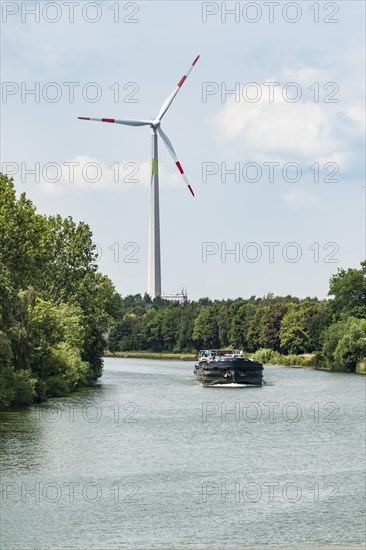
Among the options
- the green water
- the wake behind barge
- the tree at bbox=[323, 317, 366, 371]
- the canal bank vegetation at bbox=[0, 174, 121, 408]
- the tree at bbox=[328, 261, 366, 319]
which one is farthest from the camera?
the tree at bbox=[328, 261, 366, 319]

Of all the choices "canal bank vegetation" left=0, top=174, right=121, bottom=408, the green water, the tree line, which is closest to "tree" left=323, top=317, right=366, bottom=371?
the tree line

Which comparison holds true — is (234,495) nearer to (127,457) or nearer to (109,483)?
(109,483)

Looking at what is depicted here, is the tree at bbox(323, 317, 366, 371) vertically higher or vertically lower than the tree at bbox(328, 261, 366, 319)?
lower

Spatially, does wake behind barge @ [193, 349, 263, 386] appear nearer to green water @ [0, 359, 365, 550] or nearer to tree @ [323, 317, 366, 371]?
green water @ [0, 359, 365, 550]

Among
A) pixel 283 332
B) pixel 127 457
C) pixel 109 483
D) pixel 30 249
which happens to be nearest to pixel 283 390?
pixel 30 249

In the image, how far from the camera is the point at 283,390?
9412 centimetres

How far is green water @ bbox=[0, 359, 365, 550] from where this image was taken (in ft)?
103

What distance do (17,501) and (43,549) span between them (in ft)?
20.3

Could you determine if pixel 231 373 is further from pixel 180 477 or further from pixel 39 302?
pixel 180 477

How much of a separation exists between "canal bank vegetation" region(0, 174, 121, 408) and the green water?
339cm

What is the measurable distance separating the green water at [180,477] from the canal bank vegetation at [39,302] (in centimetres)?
339

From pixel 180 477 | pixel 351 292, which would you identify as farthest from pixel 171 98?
pixel 180 477

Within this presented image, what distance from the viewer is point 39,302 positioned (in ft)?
249

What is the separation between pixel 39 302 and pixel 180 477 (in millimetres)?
37188
